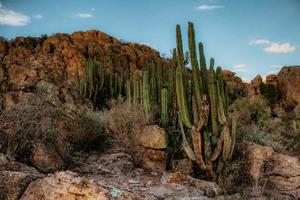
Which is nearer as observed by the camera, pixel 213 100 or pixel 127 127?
pixel 213 100

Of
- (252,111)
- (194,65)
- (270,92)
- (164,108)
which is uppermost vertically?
(194,65)

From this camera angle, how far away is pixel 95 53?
88.5ft

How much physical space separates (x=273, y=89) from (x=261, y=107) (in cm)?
524

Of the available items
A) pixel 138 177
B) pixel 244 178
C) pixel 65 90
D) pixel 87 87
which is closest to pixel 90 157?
pixel 138 177

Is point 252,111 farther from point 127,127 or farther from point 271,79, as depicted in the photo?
point 127,127

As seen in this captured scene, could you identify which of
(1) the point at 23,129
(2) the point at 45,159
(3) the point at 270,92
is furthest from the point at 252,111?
(1) the point at 23,129

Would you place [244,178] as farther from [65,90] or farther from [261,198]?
[65,90]

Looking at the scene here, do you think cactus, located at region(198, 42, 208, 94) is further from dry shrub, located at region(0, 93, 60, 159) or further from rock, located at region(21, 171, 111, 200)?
rock, located at region(21, 171, 111, 200)

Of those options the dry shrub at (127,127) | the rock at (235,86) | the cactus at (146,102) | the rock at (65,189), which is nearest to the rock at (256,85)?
A: the rock at (235,86)

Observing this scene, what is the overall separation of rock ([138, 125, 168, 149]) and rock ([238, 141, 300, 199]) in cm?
176

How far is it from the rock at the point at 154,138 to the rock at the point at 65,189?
416 cm

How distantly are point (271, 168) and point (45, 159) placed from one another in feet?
15.2

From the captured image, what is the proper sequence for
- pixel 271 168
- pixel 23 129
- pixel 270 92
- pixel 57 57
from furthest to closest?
pixel 57 57 → pixel 270 92 → pixel 271 168 → pixel 23 129

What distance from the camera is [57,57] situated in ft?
85.1
